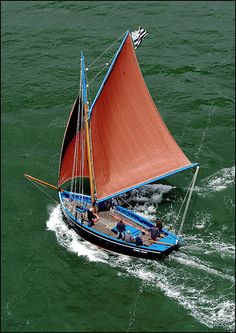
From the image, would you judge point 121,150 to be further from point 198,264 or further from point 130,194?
point 198,264

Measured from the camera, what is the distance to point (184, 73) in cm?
5816

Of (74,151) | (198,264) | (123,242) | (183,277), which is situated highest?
(74,151)

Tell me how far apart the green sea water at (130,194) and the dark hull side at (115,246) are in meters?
0.61

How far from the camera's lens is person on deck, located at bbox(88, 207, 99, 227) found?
1518 inches

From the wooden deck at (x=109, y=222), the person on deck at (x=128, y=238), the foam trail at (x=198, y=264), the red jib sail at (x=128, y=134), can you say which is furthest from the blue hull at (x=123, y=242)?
the red jib sail at (x=128, y=134)

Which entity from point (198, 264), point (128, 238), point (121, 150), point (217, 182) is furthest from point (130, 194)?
point (198, 264)

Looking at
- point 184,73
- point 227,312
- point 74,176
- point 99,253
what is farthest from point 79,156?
point 184,73

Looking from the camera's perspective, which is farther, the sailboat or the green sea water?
the sailboat

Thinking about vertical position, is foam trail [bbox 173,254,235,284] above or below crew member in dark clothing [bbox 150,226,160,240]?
below

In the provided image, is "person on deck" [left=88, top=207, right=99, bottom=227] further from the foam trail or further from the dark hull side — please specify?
the foam trail

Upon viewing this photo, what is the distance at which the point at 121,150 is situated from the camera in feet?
125

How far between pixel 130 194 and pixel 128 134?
7359mm

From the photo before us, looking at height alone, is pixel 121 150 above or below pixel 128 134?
below

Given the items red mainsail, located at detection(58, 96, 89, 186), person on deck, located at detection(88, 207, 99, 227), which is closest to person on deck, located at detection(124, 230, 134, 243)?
person on deck, located at detection(88, 207, 99, 227)
